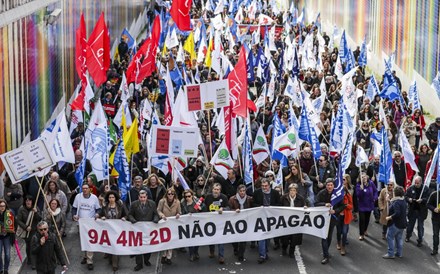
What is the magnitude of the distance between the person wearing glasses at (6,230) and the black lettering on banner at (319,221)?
523 centimetres

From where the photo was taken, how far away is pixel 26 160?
16.1m

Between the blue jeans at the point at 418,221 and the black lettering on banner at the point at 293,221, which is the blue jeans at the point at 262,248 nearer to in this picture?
the black lettering on banner at the point at 293,221

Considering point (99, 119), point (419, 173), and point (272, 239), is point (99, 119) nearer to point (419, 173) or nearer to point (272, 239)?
point (272, 239)

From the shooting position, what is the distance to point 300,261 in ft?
55.9

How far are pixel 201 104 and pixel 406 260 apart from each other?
5416 mm

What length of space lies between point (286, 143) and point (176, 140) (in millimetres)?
2764

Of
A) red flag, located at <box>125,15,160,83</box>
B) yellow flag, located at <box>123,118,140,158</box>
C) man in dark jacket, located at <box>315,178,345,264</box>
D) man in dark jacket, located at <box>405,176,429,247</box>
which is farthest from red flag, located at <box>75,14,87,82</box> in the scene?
man in dark jacket, located at <box>405,176,429,247</box>

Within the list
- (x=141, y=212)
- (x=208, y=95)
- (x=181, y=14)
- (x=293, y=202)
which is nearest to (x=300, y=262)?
(x=293, y=202)

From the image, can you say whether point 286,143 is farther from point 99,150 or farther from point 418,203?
point 99,150

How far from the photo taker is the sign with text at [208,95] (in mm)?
19781

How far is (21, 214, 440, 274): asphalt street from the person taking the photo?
16578mm

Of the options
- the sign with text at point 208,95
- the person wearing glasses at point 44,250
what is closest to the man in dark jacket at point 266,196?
the sign with text at point 208,95

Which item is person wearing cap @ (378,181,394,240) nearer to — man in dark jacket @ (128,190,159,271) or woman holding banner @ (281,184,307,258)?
woman holding banner @ (281,184,307,258)

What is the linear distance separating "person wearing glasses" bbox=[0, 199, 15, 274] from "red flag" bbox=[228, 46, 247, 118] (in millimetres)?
6290
